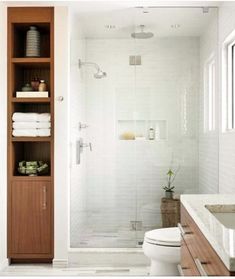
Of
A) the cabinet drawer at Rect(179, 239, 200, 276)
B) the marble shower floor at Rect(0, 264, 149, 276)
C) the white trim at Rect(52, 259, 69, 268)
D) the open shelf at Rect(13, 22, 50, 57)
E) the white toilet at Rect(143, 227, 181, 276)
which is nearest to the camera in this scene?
the cabinet drawer at Rect(179, 239, 200, 276)

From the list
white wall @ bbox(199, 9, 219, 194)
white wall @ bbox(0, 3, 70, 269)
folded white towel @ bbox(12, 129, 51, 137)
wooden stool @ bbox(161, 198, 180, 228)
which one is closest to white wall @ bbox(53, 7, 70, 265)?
white wall @ bbox(0, 3, 70, 269)

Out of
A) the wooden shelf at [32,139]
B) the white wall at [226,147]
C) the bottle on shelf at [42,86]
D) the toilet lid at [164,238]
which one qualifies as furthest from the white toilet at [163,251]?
the bottle on shelf at [42,86]

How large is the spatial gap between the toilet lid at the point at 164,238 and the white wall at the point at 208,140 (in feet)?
3.04

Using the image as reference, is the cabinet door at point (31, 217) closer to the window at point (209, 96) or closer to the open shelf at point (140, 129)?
the open shelf at point (140, 129)

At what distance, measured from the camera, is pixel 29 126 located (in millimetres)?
3824

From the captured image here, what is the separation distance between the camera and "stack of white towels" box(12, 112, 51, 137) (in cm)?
382

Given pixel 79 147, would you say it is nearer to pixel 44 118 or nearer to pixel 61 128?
pixel 61 128

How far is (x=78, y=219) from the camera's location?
12.8 feet

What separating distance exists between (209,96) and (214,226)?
7.99 ft

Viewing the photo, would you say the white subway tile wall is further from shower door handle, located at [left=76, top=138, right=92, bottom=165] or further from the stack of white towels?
the stack of white towels

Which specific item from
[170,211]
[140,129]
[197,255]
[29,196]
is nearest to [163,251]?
[197,255]

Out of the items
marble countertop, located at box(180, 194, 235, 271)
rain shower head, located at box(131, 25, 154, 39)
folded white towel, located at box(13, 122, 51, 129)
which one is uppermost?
rain shower head, located at box(131, 25, 154, 39)

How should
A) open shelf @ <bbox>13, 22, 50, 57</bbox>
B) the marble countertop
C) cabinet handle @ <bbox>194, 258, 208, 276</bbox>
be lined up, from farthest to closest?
open shelf @ <bbox>13, 22, 50, 57</bbox>, cabinet handle @ <bbox>194, 258, 208, 276</bbox>, the marble countertop

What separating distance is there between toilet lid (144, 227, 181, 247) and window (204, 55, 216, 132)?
1216 mm
